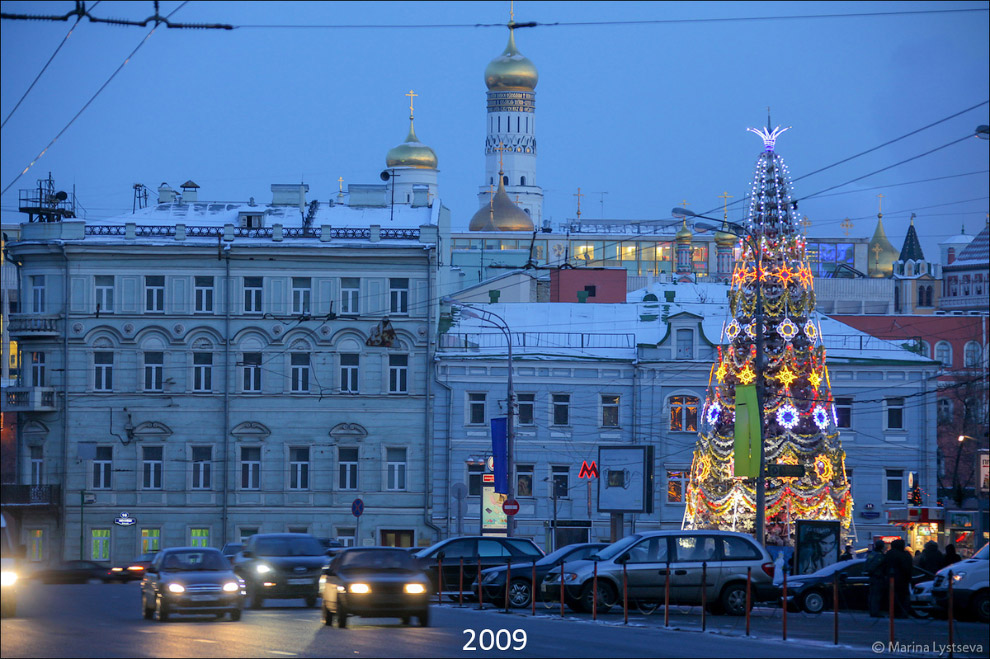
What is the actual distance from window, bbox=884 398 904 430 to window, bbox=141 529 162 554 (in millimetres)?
26675

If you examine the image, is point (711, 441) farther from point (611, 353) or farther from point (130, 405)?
point (130, 405)

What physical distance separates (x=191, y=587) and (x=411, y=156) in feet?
361

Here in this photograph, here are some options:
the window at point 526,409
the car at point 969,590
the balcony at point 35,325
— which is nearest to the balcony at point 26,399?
the balcony at point 35,325

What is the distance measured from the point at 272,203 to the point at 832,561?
3743 centimetres

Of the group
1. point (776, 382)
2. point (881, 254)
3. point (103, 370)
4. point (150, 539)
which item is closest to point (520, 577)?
point (776, 382)

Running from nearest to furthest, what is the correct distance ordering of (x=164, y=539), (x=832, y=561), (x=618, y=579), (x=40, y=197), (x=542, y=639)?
(x=542, y=639)
(x=618, y=579)
(x=832, y=561)
(x=164, y=539)
(x=40, y=197)

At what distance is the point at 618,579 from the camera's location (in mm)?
26969

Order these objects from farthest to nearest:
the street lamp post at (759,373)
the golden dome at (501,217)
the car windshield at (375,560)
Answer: the golden dome at (501,217), the street lamp post at (759,373), the car windshield at (375,560)

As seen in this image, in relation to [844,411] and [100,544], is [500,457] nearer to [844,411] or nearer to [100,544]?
[844,411]

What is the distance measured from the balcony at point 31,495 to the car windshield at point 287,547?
30430 millimetres

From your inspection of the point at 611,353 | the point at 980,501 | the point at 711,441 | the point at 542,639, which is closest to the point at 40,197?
the point at 611,353

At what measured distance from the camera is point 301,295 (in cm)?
5956

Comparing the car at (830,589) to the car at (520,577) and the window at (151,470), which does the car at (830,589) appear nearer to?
the car at (520,577)

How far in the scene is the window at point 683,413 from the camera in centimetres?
5847
